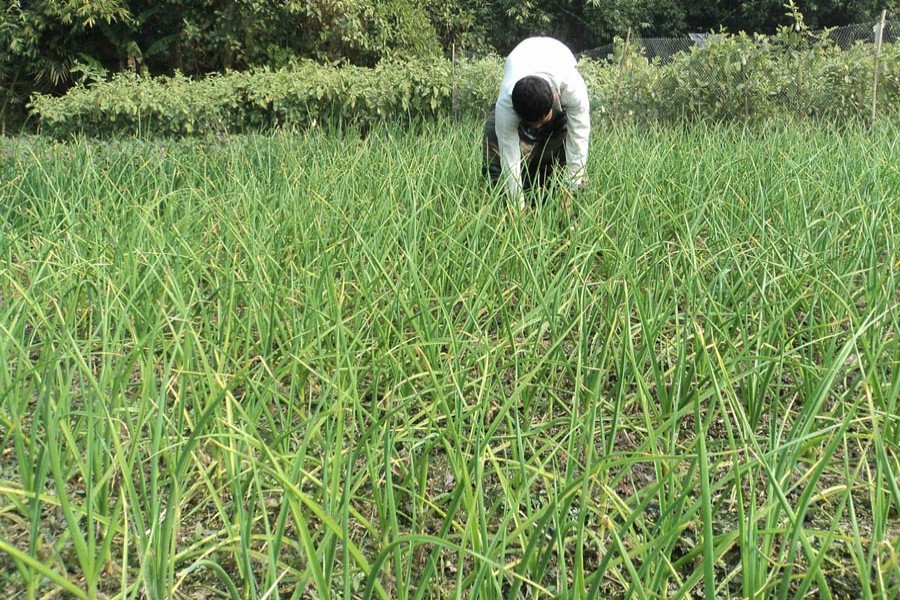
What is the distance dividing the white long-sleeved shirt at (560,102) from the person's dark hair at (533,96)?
0.13m

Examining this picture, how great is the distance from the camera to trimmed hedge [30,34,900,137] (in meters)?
5.68

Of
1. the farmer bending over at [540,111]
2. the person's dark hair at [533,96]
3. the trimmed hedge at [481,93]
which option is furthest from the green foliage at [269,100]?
the person's dark hair at [533,96]

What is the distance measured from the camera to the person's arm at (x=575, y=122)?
10.8 ft

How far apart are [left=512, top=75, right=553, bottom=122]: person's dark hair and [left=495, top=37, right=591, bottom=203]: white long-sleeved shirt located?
0.13 m

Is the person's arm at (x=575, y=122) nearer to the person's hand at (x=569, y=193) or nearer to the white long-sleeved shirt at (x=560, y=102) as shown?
the white long-sleeved shirt at (x=560, y=102)

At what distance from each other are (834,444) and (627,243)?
3.95ft

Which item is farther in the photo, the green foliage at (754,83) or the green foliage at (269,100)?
the green foliage at (269,100)

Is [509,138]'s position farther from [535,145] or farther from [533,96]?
[535,145]

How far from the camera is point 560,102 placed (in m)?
3.33

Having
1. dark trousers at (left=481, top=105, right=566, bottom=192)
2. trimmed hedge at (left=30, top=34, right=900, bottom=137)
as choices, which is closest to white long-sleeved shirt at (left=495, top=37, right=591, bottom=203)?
dark trousers at (left=481, top=105, right=566, bottom=192)

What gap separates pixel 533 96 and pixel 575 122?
0.41 m

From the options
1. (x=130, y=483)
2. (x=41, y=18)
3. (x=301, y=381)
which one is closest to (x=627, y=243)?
(x=301, y=381)

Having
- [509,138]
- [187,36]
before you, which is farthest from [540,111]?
[187,36]

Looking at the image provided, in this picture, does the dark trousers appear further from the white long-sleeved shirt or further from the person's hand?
the person's hand
